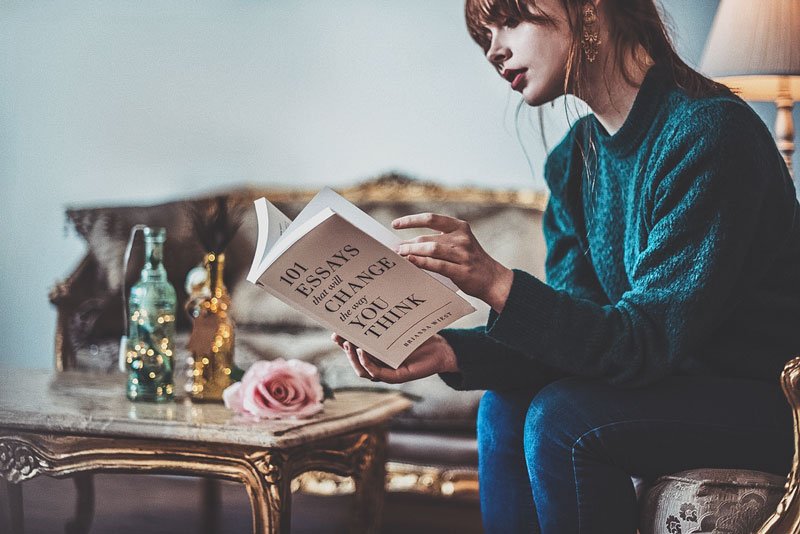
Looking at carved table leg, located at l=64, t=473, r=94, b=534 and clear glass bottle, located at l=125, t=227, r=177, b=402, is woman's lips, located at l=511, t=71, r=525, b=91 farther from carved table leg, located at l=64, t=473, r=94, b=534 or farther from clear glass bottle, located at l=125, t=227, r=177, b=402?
carved table leg, located at l=64, t=473, r=94, b=534

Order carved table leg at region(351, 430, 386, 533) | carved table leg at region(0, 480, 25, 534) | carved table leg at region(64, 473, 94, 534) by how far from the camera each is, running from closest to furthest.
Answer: carved table leg at region(0, 480, 25, 534) → carved table leg at region(351, 430, 386, 533) → carved table leg at region(64, 473, 94, 534)

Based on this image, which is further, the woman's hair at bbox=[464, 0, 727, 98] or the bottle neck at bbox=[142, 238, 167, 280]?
the bottle neck at bbox=[142, 238, 167, 280]

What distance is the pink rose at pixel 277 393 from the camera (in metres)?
1.39

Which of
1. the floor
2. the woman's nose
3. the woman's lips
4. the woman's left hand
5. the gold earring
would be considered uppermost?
the gold earring

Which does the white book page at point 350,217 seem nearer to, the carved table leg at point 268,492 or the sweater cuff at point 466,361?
the sweater cuff at point 466,361

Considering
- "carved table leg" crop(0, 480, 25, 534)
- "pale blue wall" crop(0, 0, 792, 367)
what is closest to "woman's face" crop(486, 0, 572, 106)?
"carved table leg" crop(0, 480, 25, 534)

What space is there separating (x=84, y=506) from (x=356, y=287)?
52.5 inches

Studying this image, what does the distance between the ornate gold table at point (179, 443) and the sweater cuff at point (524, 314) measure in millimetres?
436

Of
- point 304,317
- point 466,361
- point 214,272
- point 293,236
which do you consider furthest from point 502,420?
point 304,317

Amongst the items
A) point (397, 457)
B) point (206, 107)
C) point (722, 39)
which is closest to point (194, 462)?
point (397, 457)

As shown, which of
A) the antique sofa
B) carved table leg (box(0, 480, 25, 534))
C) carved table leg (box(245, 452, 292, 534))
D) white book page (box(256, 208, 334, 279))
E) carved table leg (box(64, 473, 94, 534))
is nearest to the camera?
white book page (box(256, 208, 334, 279))

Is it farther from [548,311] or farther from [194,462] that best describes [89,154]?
[548,311]

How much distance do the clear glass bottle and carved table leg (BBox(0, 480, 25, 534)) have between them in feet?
0.79

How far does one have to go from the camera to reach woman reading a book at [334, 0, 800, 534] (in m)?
0.98
